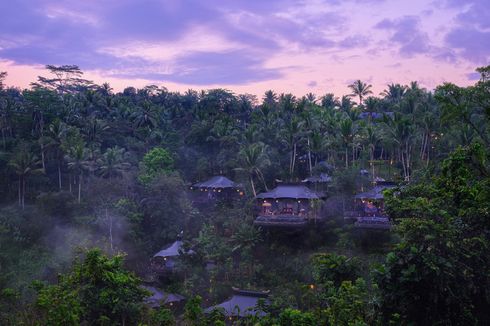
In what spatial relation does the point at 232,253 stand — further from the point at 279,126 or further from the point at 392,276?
the point at 392,276

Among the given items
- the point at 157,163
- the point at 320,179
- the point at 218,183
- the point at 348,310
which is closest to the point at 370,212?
the point at 320,179

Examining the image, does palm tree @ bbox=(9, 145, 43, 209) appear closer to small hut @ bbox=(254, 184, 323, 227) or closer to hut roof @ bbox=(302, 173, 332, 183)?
small hut @ bbox=(254, 184, 323, 227)

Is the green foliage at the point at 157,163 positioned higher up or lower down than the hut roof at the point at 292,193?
higher up

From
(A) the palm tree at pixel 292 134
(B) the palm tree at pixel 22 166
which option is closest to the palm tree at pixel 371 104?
(A) the palm tree at pixel 292 134

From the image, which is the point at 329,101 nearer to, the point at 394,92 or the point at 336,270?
the point at 394,92

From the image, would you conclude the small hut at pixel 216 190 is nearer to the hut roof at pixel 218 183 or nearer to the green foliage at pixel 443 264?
the hut roof at pixel 218 183

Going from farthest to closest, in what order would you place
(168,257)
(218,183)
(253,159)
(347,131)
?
(218,183), (347,131), (253,159), (168,257)

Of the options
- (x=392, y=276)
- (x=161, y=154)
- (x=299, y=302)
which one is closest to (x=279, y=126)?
(x=161, y=154)
